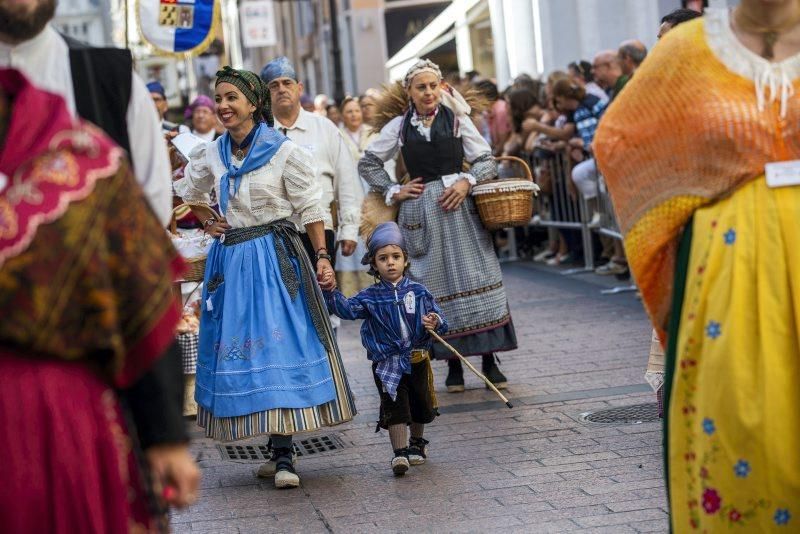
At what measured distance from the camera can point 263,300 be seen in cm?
687

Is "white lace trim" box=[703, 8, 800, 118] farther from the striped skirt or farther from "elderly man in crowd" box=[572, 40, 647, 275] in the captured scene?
"elderly man in crowd" box=[572, 40, 647, 275]

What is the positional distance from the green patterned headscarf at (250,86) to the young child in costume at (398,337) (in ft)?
2.71

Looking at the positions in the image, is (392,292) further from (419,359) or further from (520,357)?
(520,357)

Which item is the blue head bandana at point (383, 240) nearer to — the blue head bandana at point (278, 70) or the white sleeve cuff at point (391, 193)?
the white sleeve cuff at point (391, 193)

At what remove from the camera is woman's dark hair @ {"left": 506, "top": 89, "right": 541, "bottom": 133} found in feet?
53.7

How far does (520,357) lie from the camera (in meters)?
10.2

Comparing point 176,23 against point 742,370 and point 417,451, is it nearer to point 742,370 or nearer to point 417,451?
point 417,451

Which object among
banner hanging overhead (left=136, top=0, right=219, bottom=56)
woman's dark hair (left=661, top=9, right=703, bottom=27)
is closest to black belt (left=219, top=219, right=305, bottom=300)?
woman's dark hair (left=661, top=9, right=703, bottom=27)

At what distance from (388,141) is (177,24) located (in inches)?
146

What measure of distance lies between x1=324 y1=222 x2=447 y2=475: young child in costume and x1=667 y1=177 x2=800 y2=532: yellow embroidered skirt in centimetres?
311

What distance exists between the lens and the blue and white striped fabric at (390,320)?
7.02 m

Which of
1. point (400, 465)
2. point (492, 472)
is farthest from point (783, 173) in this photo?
point (400, 465)

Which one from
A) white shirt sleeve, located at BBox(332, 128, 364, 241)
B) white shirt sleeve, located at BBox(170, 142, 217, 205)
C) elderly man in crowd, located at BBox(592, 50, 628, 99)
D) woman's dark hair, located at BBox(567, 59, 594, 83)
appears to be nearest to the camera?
white shirt sleeve, located at BBox(170, 142, 217, 205)

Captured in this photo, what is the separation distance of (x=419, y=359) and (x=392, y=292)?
0.33 meters
